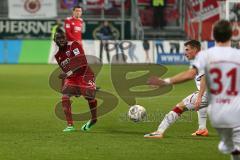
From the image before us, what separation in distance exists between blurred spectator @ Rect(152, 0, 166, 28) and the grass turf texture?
19137 millimetres

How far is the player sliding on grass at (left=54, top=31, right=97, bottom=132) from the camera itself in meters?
13.3

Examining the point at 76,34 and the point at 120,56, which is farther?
the point at 120,56

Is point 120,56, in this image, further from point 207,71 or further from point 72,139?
point 207,71

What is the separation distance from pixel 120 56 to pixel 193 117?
20.8 metres

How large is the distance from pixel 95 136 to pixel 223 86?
5056 mm

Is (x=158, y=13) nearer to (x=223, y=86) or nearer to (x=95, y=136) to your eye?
(x=95, y=136)

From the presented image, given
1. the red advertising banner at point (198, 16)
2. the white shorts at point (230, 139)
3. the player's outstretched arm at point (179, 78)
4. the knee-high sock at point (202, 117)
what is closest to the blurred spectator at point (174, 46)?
the red advertising banner at point (198, 16)

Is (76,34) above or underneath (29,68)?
above

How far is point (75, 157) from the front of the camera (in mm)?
10180

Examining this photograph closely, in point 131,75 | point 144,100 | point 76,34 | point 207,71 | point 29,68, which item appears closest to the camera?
point 207,71

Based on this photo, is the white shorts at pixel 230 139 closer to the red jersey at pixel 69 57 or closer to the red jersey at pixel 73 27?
the red jersey at pixel 69 57

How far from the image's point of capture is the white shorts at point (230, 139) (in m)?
7.93

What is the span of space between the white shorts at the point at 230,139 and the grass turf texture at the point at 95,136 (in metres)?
2.23

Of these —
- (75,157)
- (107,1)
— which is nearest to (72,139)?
(75,157)
